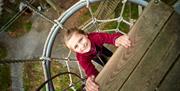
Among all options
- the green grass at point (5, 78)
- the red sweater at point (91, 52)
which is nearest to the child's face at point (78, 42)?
the red sweater at point (91, 52)

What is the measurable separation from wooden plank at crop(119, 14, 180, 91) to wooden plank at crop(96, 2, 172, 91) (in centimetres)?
3

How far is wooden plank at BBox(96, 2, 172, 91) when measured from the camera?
233cm

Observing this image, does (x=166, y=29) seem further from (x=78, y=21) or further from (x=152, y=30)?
(x=78, y=21)

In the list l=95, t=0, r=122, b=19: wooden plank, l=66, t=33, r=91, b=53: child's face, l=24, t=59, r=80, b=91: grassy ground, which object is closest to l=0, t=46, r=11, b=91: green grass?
l=24, t=59, r=80, b=91: grassy ground

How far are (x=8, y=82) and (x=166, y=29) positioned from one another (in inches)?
137

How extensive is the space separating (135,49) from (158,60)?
0.15 metres

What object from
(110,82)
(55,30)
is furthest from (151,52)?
(55,30)

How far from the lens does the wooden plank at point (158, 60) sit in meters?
2.28

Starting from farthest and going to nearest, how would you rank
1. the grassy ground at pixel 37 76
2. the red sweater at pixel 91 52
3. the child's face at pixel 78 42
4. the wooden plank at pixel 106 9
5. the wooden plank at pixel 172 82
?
the grassy ground at pixel 37 76
the wooden plank at pixel 106 9
the red sweater at pixel 91 52
the child's face at pixel 78 42
the wooden plank at pixel 172 82

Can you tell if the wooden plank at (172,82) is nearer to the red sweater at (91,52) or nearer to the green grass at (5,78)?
the red sweater at (91,52)

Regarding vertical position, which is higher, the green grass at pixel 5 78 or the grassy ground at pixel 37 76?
the green grass at pixel 5 78

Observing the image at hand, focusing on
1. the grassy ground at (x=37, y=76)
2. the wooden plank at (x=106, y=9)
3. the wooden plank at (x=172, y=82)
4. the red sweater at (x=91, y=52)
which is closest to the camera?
the wooden plank at (x=172, y=82)

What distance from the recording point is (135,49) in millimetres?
2393

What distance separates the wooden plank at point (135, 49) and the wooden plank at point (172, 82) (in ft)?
0.60
